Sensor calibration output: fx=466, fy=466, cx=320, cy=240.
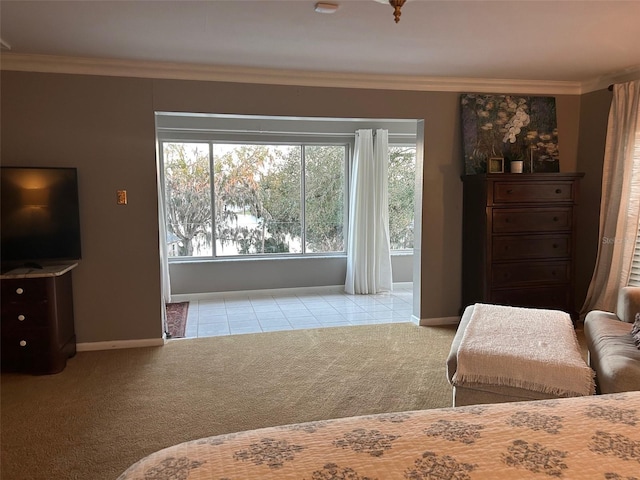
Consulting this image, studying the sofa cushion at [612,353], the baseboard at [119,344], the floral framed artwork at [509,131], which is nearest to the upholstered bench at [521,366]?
the sofa cushion at [612,353]

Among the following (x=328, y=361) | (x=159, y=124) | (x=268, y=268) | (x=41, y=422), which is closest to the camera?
(x=41, y=422)

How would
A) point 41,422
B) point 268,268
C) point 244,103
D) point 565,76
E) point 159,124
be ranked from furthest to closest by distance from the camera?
1. point 268,268
2. point 159,124
3. point 565,76
4. point 244,103
5. point 41,422

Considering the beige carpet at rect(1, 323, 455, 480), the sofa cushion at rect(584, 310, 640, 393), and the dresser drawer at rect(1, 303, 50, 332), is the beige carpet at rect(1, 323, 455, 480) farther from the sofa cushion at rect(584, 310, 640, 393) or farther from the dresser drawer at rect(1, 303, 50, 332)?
the sofa cushion at rect(584, 310, 640, 393)

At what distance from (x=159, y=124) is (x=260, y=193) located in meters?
1.54

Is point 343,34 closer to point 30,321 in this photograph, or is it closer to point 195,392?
point 195,392

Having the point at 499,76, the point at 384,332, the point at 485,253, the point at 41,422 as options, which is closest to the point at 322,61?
the point at 499,76

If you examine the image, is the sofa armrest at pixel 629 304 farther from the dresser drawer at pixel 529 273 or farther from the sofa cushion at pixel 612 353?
the dresser drawer at pixel 529 273

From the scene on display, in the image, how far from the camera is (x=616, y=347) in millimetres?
2480

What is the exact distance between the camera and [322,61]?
3766 millimetres

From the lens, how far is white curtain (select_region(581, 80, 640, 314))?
406 cm

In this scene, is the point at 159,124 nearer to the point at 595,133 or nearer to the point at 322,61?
the point at 322,61

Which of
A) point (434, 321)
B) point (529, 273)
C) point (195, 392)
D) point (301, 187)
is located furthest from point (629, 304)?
point (301, 187)

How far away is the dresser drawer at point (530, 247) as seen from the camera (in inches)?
167

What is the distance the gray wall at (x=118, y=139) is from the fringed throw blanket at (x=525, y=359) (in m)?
2.45
